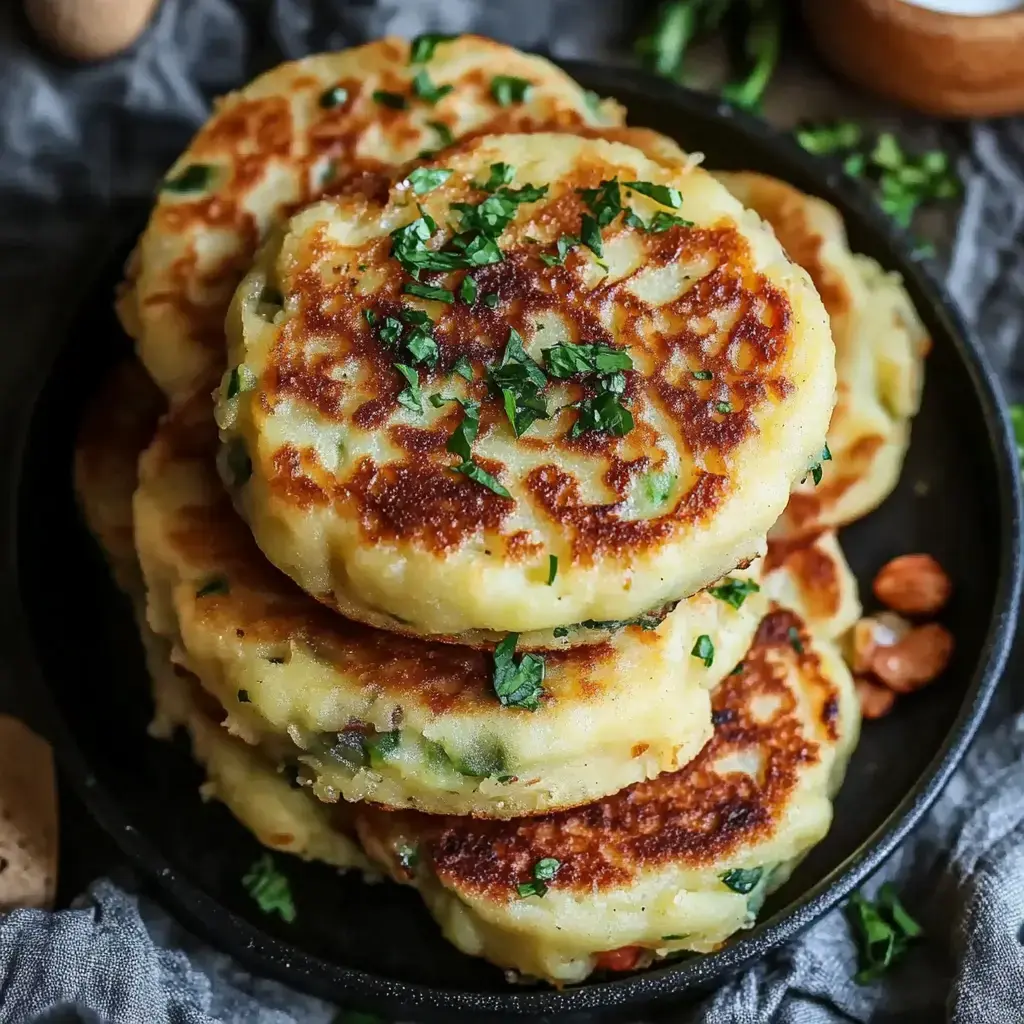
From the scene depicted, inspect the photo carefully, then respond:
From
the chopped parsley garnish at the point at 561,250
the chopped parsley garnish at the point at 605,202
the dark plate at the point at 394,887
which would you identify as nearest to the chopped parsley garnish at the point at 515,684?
the dark plate at the point at 394,887

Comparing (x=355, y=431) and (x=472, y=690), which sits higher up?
(x=355, y=431)

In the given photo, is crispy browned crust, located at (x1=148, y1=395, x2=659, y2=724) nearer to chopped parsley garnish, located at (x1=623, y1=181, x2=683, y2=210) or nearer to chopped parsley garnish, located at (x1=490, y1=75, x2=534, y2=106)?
chopped parsley garnish, located at (x1=623, y1=181, x2=683, y2=210)

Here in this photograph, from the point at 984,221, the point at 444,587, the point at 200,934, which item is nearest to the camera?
the point at 444,587

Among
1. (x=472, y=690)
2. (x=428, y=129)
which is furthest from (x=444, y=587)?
(x=428, y=129)

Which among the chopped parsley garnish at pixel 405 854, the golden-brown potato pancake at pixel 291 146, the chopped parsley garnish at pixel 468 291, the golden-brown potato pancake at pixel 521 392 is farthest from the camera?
the golden-brown potato pancake at pixel 291 146

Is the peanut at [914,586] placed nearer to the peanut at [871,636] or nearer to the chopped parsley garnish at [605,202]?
the peanut at [871,636]

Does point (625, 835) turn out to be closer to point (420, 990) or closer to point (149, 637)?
point (420, 990)

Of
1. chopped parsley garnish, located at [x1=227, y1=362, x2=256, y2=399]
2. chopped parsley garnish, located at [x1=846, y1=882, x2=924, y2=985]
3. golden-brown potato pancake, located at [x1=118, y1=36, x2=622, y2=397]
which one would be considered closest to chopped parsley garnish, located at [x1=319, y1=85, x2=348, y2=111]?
golden-brown potato pancake, located at [x1=118, y1=36, x2=622, y2=397]
